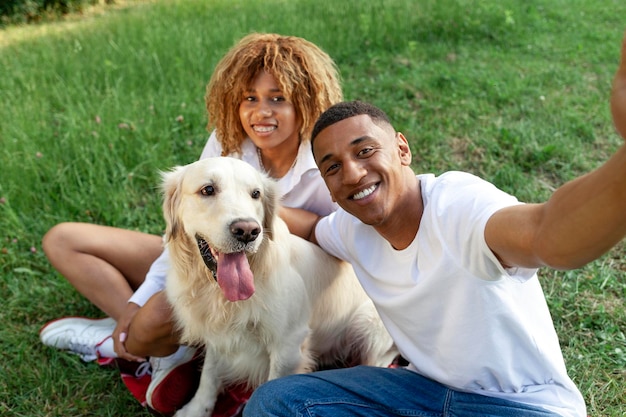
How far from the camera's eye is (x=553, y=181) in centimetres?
424

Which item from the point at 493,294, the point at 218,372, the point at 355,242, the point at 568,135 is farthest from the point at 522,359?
the point at 568,135

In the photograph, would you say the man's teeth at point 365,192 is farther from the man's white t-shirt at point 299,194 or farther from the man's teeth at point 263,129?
the man's teeth at point 263,129

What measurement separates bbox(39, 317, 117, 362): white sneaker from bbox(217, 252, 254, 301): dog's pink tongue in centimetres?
118

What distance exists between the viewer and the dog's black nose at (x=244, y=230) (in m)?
2.07

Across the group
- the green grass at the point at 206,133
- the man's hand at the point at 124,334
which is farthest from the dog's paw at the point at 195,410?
the man's hand at the point at 124,334

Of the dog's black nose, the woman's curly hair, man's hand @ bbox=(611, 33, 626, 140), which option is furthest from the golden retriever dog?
man's hand @ bbox=(611, 33, 626, 140)

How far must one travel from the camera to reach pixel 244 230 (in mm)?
2068

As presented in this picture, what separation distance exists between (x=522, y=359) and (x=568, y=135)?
11.3 feet

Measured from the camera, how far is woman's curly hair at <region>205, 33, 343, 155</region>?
9.06 ft

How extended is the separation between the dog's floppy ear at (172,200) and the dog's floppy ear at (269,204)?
1.18 feet

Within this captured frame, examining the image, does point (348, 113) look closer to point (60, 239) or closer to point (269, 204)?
point (269, 204)

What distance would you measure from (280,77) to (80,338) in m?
1.76

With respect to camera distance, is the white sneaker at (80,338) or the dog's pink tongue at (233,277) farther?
the white sneaker at (80,338)

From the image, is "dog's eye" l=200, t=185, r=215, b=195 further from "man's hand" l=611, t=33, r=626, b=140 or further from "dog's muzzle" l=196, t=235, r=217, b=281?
"man's hand" l=611, t=33, r=626, b=140
